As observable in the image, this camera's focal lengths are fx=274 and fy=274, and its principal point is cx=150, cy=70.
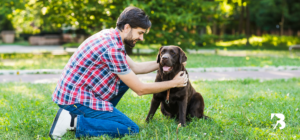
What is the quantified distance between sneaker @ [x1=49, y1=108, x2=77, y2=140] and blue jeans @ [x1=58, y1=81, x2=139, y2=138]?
0.07m

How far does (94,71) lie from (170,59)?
37.8 inches

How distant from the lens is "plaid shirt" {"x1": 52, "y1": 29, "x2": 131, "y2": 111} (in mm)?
3004

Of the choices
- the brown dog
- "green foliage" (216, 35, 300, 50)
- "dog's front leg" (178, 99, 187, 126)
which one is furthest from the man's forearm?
"green foliage" (216, 35, 300, 50)

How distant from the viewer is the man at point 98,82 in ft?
9.96

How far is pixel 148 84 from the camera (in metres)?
3.25

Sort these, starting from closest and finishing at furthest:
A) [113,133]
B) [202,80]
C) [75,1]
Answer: [113,133] → [202,80] → [75,1]

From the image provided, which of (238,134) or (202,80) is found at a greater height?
(238,134)

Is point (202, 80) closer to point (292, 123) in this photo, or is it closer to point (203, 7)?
point (292, 123)

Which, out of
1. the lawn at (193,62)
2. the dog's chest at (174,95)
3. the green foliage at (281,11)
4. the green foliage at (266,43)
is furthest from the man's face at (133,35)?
the green foliage at (281,11)

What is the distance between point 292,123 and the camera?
3.80 metres

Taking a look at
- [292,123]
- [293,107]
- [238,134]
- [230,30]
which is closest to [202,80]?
[293,107]

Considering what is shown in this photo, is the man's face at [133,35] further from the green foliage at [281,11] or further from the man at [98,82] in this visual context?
the green foliage at [281,11]

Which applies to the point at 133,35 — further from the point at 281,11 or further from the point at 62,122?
the point at 281,11

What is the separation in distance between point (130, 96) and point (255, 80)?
367 centimetres
